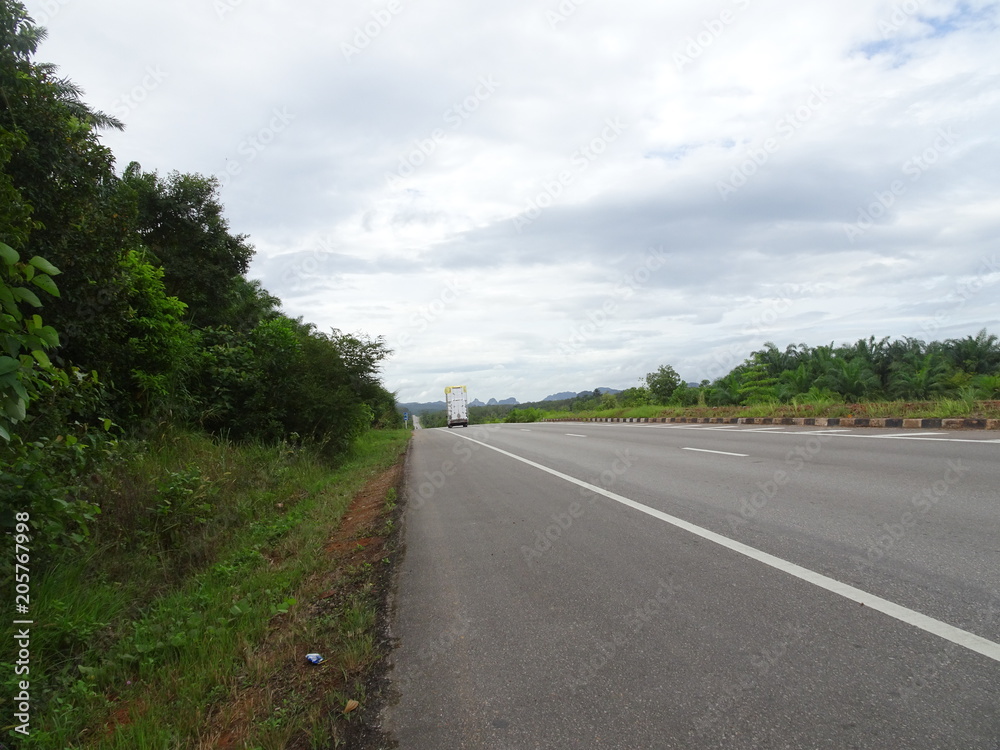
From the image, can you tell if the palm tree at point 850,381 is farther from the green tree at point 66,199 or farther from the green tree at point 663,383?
the green tree at point 66,199

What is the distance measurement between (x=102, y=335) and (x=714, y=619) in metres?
8.91

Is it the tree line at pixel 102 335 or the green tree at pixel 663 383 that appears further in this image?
the green tree at pixel 663 383

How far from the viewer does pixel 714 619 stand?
134 inches

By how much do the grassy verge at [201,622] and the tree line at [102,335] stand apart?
575mm

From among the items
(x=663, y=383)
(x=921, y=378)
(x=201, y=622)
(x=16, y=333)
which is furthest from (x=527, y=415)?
(x=16, y=333)

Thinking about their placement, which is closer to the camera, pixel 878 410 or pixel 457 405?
pixel 878 410

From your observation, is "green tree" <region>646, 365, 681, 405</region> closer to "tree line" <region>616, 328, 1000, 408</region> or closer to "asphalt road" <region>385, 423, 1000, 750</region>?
"tree line" <region>616, 328, 1000, 408</region>

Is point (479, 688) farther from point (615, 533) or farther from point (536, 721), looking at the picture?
point (615, 533)

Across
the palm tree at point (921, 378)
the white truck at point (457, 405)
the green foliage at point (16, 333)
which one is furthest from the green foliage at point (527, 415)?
the green foliage at point (16, 333)

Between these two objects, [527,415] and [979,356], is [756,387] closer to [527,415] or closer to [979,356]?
[979,356]

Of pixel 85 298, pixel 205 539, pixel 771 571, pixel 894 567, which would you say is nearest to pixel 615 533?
pixel 771 571

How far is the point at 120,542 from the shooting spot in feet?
18.7

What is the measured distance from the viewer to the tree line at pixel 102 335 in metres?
4.02

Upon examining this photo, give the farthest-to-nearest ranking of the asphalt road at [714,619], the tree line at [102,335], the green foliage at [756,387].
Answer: the green foliage at [756,387]
the tree line at [102,335]
the asphalt road at [714,619]
